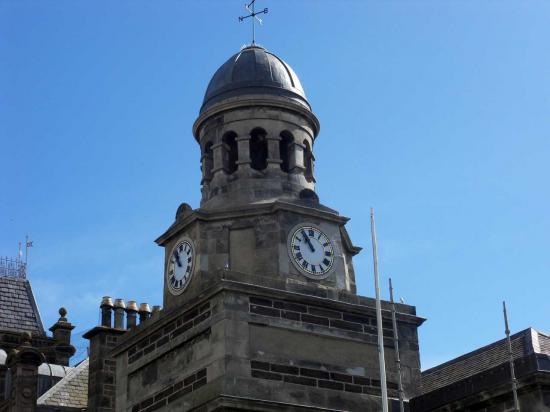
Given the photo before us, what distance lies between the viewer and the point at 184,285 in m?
33.2

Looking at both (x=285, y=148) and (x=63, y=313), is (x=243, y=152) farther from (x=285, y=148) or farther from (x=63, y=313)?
(x=63, y=313)

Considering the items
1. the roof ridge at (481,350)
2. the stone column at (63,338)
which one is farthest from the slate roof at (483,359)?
the stone column at (63,338)

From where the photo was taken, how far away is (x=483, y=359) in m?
32.8

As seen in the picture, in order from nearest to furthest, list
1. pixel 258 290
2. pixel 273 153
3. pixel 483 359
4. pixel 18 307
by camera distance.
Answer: pixel 258 290 → pixel 483 359 → pixel 273 153 → pixel 18 307

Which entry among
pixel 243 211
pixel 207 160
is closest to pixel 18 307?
pixel 207 160

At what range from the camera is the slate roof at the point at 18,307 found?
199 ft

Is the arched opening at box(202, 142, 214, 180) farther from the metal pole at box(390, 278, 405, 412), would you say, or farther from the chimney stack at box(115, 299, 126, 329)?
the chimney stack at box(115, 299, 126, 329)

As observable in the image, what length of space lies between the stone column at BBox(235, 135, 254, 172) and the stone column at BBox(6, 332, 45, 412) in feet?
42.5

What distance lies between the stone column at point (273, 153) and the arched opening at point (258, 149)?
24 centimetres

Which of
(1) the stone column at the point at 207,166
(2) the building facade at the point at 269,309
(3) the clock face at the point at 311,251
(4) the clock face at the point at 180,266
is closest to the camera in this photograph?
(2) the building facade at the point at 269,309

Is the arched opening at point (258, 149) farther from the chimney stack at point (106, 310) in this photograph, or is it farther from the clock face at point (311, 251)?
the chimney stack at point (106, 310)

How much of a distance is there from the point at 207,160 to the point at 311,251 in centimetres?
510

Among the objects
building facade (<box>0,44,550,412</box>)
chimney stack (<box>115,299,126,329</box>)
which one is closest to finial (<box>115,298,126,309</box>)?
chimney stack (<box>115,299,126,329</box>)

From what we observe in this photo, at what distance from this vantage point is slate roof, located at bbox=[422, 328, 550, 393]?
30562 mm
